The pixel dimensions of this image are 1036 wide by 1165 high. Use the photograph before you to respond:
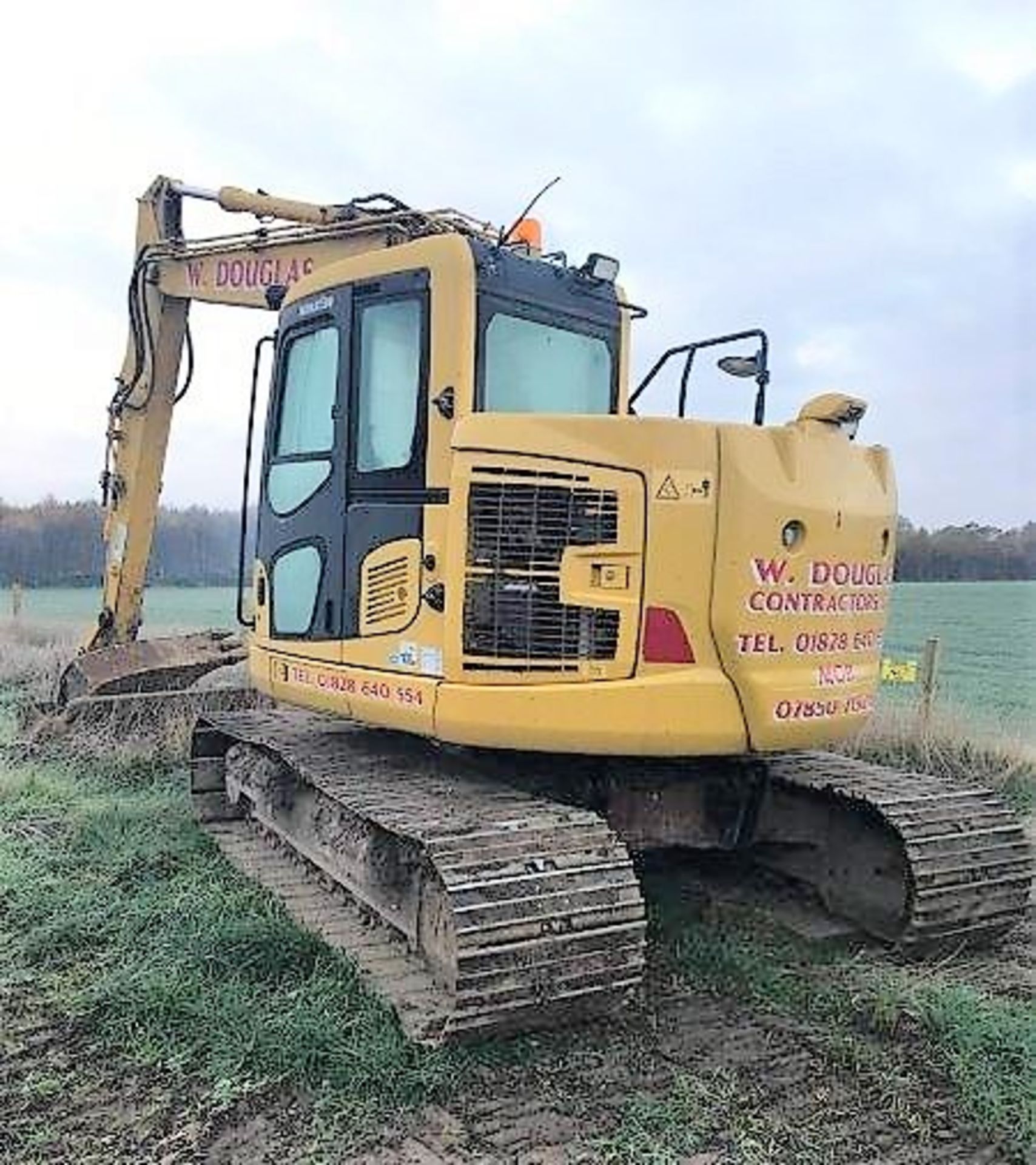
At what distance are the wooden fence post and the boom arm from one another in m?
5.26

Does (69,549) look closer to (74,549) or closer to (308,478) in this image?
(74,549)

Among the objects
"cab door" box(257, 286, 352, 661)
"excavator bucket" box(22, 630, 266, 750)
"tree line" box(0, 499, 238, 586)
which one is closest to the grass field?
"cab door" box(257, 286, 352, 661)

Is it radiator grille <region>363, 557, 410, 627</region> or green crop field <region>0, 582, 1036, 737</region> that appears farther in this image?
green crop field <region>0, 582, 1036, 737</region>

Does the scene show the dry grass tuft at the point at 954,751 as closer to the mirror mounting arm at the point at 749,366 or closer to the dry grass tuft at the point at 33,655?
the mirror mounting arm at the point at 749,366

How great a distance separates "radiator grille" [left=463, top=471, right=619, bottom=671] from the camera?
4.64m

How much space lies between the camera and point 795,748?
4.99 meters

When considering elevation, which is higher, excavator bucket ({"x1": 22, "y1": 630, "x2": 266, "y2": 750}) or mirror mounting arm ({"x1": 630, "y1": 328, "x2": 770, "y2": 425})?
mirror mounting arm ({"x1": 630, "y1": 328, "x2": 770, "y2": 425})

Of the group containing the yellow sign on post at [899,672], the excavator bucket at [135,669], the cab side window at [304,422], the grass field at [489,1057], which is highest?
the cab side window at [304,422]

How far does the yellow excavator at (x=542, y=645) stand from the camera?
4.42 m

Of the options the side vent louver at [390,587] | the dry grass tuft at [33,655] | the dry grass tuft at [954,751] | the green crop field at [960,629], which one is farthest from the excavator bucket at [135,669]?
the green crop field at [960,629]

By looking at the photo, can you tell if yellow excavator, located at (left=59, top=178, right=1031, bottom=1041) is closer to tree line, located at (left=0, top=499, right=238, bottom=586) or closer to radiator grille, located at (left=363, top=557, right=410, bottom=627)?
radiator grille, located at (left=363, top=557, right=410, bottom=627)

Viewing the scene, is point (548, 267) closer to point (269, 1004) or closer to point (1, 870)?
point (269, 1004)

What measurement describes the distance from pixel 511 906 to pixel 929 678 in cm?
682

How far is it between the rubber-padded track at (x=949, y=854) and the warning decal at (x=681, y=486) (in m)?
1.60
